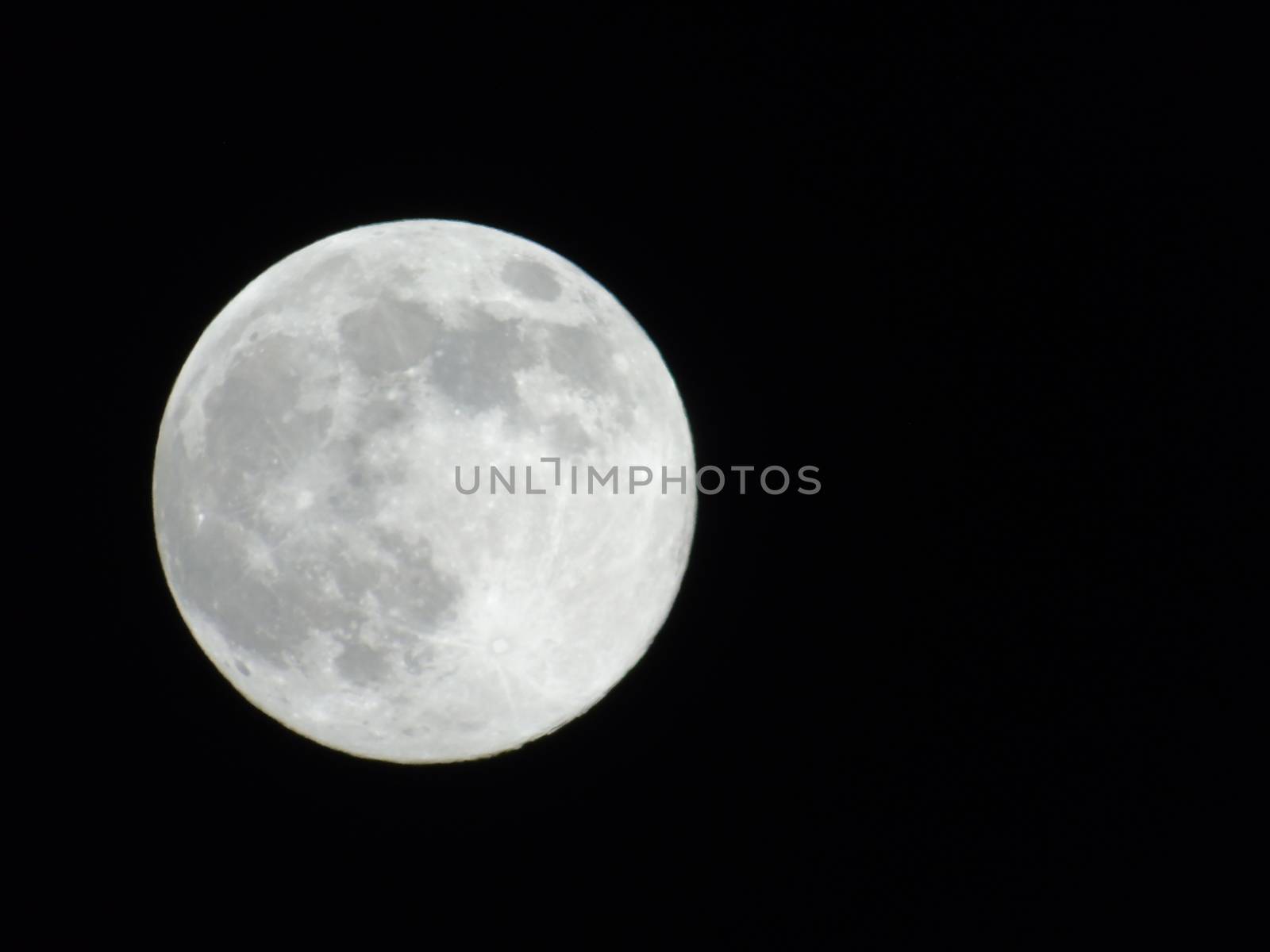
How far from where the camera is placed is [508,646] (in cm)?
369

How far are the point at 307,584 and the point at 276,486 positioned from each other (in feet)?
1.21

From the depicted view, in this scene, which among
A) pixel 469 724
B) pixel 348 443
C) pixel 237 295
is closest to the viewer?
pixel 348 443

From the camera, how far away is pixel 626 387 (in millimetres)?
3977

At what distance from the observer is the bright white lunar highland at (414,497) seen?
3.51 meters

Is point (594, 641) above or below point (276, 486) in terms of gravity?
below

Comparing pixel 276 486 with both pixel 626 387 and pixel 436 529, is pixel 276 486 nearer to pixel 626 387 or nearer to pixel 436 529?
pixel 436 529

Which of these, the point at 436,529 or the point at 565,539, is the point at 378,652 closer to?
the point at 436,529

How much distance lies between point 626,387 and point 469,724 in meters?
1.46

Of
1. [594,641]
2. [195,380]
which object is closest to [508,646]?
[594,641]

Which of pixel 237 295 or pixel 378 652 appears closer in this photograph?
pixel 378 652

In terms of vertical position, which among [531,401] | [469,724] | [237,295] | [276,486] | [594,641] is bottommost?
[469,724]

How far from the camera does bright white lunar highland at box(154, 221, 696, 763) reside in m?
3.51

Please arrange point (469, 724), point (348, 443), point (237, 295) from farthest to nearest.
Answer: point (237, 295)
point (469, 724)
point (348, 443)

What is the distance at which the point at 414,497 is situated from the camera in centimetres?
348
